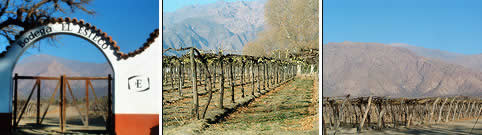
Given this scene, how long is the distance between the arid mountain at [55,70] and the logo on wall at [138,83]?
347 mm

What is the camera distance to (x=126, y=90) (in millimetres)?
5066

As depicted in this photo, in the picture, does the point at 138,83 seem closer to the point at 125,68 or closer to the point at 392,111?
the point at 125,68

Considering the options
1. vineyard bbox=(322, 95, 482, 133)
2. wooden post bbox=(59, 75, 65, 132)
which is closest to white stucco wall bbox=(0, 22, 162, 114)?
wooden post bbox=(59, 75, 65, 132)

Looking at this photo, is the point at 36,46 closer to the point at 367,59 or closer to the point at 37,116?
the point at 37,116

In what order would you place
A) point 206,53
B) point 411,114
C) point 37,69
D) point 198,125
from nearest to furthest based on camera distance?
point 37,69
point 198,125
point 206,53
point 411,114

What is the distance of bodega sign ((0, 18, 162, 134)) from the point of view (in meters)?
5.03

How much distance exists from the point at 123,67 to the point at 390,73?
517 centimetres

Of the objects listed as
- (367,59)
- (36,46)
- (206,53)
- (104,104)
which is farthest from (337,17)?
(36,46)

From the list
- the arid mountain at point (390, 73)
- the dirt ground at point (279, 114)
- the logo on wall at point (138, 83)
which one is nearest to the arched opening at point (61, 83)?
the logo on wall at point (138, 83)

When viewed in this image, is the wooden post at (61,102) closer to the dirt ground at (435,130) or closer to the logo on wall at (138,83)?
the logo on wall at (138,83)

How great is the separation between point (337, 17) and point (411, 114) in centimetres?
310

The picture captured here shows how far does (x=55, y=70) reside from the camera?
16.4 ft

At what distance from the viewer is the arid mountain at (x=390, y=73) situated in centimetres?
709

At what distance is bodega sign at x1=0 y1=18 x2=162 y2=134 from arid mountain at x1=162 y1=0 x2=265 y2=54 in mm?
1236
